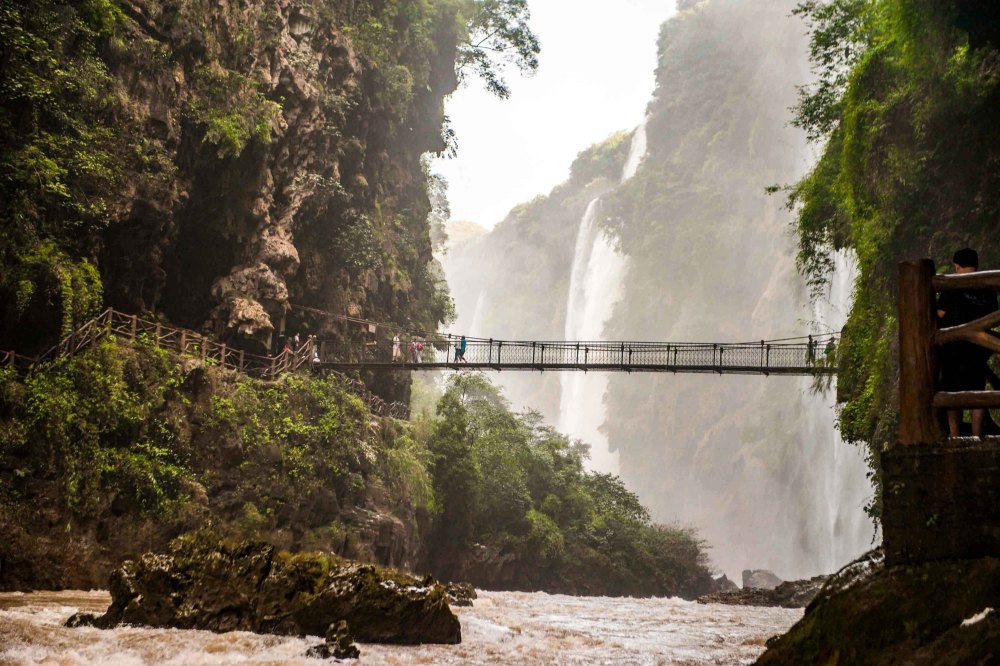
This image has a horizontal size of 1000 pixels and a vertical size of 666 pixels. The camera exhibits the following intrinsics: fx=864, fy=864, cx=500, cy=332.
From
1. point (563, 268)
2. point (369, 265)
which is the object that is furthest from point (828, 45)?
point (563, 268)

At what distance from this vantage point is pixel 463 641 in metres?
10.1

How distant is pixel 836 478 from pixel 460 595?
118 ft

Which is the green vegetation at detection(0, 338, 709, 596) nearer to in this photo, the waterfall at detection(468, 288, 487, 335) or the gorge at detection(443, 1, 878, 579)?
the gorge at detection(443, 1, 878, 579)

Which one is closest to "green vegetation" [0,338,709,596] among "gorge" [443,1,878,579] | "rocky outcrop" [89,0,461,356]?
"rocky outcrop" [89,0,461,356]

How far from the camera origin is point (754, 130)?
63500 mm

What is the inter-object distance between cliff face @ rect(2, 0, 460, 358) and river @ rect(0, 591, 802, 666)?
6.33 metres

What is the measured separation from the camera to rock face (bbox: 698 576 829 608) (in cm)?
2184

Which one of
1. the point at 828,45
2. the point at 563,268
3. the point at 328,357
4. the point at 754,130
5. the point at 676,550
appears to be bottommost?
the point at 676,550

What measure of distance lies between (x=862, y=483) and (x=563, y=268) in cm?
4402

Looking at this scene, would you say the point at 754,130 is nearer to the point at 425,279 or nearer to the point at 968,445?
the point at 425,279

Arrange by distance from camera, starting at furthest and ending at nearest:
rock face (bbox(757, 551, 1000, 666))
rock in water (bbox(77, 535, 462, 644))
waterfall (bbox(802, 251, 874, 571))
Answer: waterfall (bbox(802, 251, 874, 571)) < rock in water (bbox(77, 535, 462, 644)) < rock face (bbox(757, 551, 1000, 666))

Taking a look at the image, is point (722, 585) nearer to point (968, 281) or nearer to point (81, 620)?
point (81, 620)

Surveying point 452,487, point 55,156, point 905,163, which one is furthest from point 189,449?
point 905,163

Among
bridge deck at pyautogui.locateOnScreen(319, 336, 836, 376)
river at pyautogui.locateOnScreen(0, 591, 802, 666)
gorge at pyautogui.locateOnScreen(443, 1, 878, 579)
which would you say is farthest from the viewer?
gorge at pyautogui.locateOnScreen(443, 1, 878, 579)
